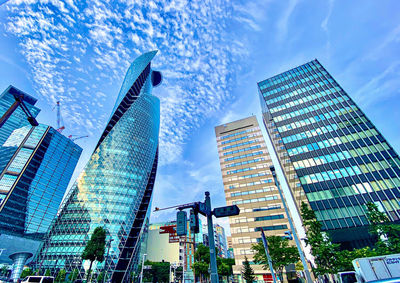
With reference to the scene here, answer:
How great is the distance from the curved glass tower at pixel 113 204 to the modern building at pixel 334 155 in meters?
53.3

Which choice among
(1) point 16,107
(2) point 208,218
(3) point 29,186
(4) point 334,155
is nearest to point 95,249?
(1) point 16,107

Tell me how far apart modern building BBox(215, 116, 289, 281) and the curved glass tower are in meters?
39.8

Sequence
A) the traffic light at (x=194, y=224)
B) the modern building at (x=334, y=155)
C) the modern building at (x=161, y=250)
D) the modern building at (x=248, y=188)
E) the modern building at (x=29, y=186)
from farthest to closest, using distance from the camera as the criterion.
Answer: the modern building at (x=161, y=250), the modern building at (x=29, y=186), the modern building at (x=248, y=188), the modern building at (x=334, y=155), the traffic light at (x=194, y=224)

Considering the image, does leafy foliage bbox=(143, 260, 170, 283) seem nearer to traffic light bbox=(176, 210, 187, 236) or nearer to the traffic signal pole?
the traffic signal pole

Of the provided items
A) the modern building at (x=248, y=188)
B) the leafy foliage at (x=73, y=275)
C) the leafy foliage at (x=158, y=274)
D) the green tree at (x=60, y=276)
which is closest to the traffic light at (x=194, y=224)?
the modern building at (x=248, y=188)

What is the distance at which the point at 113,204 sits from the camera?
7212 centimetres

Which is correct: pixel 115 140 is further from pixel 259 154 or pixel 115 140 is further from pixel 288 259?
pixel 288 259

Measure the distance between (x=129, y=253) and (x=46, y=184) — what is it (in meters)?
79.6

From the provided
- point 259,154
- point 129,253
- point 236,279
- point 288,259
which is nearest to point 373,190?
point 288,259

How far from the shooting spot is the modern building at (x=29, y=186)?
3231 inches

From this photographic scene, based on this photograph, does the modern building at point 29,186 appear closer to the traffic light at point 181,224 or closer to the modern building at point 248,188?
the modern building at point 248,188

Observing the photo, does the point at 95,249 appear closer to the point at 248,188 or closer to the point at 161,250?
the point at 248,188

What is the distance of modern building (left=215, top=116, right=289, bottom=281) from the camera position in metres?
54.8

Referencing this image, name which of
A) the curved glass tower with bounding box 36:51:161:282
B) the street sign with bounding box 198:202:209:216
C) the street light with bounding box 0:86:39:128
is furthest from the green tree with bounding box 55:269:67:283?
the street sign with bounding box 198:202:209:216
